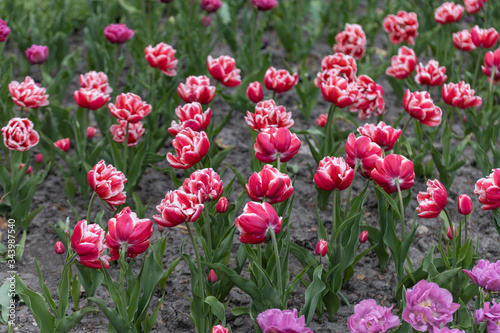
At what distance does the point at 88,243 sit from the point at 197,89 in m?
1.01

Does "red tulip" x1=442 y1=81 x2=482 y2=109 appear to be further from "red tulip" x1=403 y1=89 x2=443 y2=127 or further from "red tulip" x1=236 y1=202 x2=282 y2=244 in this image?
"red tulip" x1=236 y1=202 x2=282 y2=244

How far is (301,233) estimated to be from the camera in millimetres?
2637

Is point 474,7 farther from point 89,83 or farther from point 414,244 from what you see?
point 89,83

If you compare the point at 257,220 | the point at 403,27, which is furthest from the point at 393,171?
the point at 403,27

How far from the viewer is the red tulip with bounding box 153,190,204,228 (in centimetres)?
162

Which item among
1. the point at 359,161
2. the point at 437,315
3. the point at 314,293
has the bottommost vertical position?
the point at 314,293

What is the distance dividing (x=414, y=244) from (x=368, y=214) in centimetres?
29

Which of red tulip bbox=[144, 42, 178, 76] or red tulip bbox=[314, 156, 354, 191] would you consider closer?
red tulip bbox=[314, 156, 354, 191]

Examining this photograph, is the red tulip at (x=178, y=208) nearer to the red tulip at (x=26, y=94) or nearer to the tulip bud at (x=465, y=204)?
the tulip bud at (x=465, y=204)

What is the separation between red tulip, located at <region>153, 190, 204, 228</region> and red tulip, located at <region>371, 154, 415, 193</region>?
600 mm

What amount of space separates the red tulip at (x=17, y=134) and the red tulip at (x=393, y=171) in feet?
4.83

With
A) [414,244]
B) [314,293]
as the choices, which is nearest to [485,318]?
[314,293]

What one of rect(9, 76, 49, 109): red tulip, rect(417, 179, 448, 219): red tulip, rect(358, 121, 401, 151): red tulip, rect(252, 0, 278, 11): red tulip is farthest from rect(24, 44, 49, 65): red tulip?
rect(417, 179, 448, 219): red tulip

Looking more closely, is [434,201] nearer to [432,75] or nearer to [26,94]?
[432,75]
